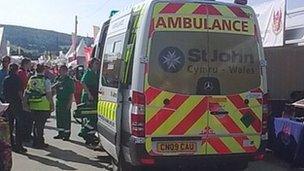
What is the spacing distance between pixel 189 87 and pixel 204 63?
0.36 m

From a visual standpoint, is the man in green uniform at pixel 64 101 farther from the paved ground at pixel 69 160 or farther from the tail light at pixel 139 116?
the tail light at pixel 139 116

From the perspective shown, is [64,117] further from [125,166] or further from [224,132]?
[224,132]

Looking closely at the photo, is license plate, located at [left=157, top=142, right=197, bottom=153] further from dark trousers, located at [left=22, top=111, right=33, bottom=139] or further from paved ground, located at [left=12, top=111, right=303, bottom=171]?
dark trousers, located at [left=22, top=111, right=33, bottom=139]

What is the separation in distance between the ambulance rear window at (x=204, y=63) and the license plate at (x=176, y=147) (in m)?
0.62

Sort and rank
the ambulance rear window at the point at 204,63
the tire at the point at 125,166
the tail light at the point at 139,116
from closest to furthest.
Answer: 1. the tail light at the point at 139,116
2. the ambulance rear window at the point at 204,63
3. the tire at the point at 125,166

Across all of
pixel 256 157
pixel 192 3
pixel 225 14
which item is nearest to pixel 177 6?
pixel 192 3

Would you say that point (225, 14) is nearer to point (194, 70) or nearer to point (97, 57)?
point (194, 70)

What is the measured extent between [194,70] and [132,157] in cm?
128

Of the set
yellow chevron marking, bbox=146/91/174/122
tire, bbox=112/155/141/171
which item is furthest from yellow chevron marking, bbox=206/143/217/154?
tire, bbox=112/155/141/171

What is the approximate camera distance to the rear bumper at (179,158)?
5719mm

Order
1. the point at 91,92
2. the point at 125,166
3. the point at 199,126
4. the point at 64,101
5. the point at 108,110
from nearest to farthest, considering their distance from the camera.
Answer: the point at 199,126 → the point at 125,166 → the point at 108,110 → the point at 91,92 → the point at 64,101

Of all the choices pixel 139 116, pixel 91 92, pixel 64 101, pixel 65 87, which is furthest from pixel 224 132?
pixel 64 101

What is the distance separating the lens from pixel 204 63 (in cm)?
601

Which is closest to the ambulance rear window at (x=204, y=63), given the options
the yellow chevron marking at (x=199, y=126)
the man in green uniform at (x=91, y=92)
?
the yellow chevron marking at (x=199, y=126)
